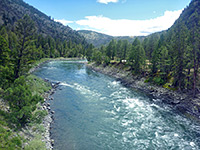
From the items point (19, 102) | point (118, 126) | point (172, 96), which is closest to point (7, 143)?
point (19, 102)

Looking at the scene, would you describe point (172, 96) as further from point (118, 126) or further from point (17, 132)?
point (17, 132)

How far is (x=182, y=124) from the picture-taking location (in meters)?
25.5

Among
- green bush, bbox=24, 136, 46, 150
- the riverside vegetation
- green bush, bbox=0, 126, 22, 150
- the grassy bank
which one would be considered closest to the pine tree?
the riverside vegetation

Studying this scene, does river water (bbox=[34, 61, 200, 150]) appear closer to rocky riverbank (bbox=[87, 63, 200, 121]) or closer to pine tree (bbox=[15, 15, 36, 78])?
rocky riverbank (bbox=[87, 63, 200, 121])

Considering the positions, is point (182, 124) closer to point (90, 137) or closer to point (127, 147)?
point (127, 147)

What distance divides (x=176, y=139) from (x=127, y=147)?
8.39m

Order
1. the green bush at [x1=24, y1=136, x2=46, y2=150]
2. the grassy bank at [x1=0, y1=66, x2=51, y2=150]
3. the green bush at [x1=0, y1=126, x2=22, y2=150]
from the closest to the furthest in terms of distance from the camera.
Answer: the green bush at [x1=0, y1=126, x2=22, y2=150], the grassy bank at [x1=0, y1=66, x2=51, y2=150], the green bush at [x1=24, y1=136, x2=46, y2=150]

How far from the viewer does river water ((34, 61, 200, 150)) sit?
18859mm

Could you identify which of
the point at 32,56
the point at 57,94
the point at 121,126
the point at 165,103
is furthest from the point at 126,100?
the point at 32,56

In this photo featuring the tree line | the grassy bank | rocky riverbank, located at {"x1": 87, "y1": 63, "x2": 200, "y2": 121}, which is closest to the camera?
the grassy bank

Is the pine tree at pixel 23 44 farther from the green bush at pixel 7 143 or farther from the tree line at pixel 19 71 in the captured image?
the green bush at pixel 7 143

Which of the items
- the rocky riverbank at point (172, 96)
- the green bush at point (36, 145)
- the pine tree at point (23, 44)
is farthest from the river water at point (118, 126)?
the pine tree at point (23, 44)

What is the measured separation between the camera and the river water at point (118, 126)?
61.9 ft

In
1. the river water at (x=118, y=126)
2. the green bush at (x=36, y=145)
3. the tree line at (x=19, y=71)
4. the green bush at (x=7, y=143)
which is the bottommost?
the river water at (x=118, y=126)
